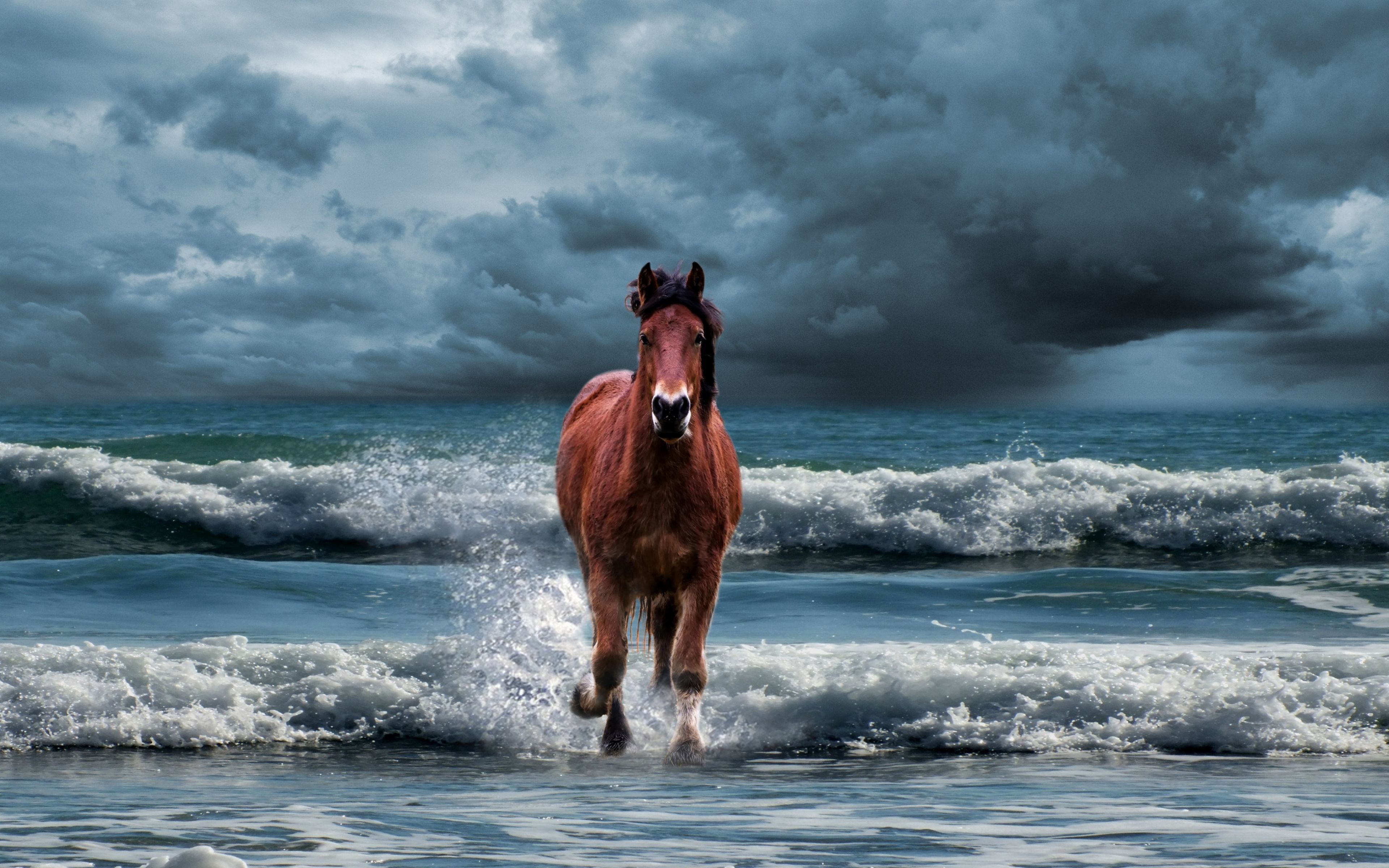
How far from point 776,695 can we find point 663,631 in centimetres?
135

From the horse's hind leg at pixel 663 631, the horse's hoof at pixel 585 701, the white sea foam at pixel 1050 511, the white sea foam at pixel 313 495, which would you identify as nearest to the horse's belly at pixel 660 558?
the horse's hind leg at pixel 663 631

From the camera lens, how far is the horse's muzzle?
4.95m

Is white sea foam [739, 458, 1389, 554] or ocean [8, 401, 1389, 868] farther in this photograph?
white sea foam [739, 458, 1389, 554]

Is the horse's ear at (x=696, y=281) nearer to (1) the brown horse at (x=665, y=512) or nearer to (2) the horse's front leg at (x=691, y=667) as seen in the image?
(1) the brown horse at (x=665, y=512)

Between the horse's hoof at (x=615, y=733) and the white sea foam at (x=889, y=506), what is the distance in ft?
38.5

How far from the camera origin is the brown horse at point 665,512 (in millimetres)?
5539

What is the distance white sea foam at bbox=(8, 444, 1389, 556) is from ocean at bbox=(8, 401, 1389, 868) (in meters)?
0.08

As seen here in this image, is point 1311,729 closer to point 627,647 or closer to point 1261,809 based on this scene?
point 1261,809

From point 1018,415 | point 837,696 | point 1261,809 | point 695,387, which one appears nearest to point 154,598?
point 837,696

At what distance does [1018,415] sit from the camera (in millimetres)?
44188

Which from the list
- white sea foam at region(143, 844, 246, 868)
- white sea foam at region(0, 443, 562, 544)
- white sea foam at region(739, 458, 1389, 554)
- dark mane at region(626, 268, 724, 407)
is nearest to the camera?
white sea foam at region(143, 844, 246, 868)

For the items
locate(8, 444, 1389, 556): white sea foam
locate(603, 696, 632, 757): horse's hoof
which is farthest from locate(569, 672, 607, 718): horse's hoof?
locate(8, 444, 1389, 556): white sea foam

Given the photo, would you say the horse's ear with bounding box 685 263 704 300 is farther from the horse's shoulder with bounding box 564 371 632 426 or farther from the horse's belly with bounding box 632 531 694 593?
the horse's shoulder with bounding box 564 371 632 426

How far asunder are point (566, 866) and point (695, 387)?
226cm
